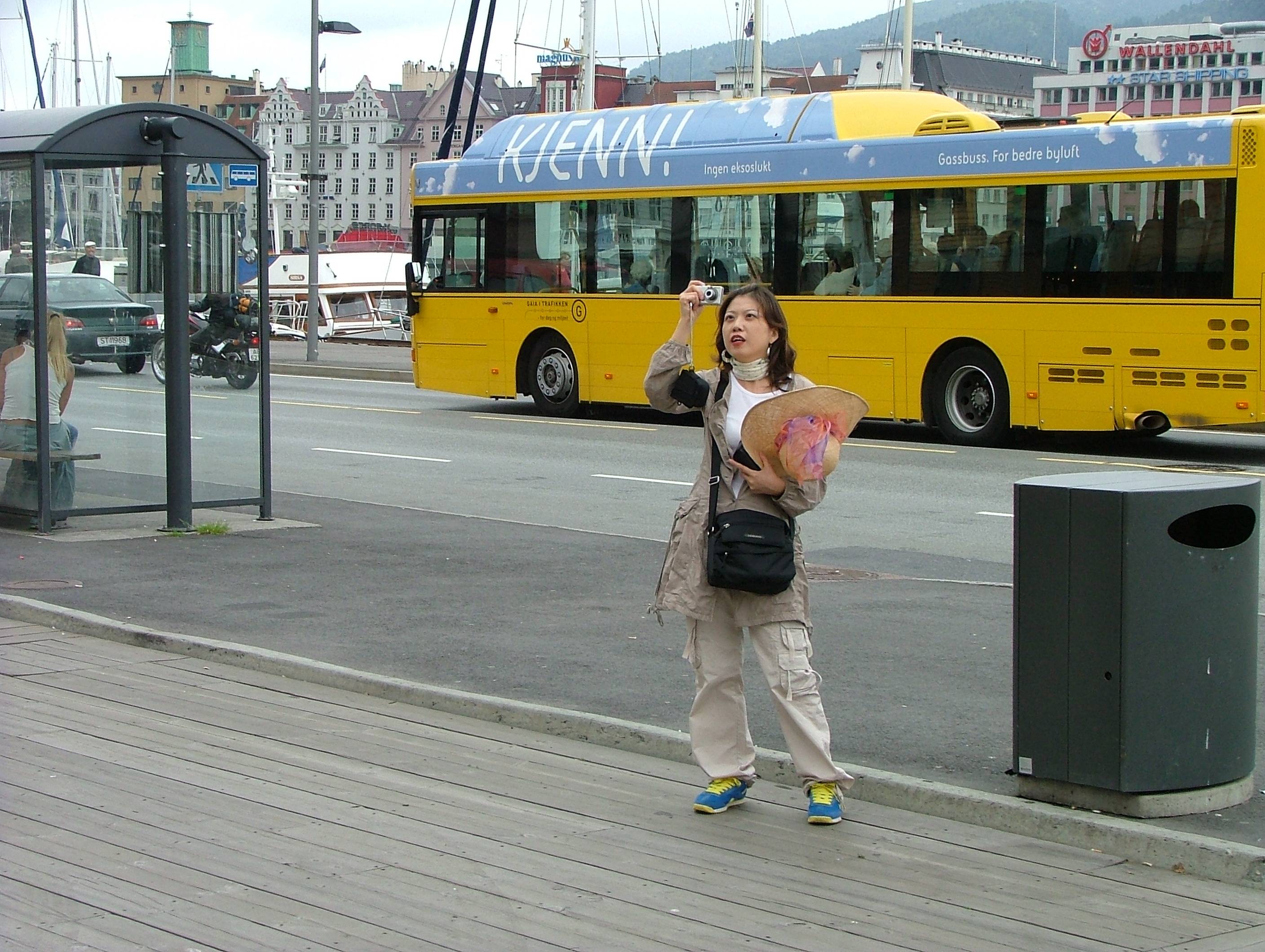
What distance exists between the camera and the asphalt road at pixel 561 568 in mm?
7055

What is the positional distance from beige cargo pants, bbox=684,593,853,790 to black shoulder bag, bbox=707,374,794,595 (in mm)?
169

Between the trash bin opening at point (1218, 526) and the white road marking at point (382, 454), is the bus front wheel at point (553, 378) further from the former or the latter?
the trash bin opening at point (1218, 526)

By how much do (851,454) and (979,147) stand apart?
11.8 feet

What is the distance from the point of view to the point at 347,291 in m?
59.3

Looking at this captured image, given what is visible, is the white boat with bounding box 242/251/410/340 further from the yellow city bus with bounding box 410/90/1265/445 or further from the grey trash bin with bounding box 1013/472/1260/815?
the grey trash bin with bounding box 1013/472/1260/815

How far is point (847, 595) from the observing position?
952 centimetres

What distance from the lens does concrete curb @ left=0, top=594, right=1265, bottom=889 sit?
16.6ft

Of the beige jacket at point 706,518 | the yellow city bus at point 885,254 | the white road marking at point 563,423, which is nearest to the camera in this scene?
the beige jacket at point 706,518

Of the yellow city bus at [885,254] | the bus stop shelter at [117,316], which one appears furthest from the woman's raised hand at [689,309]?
the yellow city bus at [885,254]

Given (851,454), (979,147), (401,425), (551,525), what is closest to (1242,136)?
(979,147)

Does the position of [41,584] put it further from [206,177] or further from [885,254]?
[885,254]

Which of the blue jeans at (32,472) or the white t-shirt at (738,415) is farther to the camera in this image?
the blue jeans at (32,472)

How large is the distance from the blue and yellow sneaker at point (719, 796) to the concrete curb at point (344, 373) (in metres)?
25.0

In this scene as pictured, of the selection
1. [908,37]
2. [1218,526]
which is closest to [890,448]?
[1218,526]
